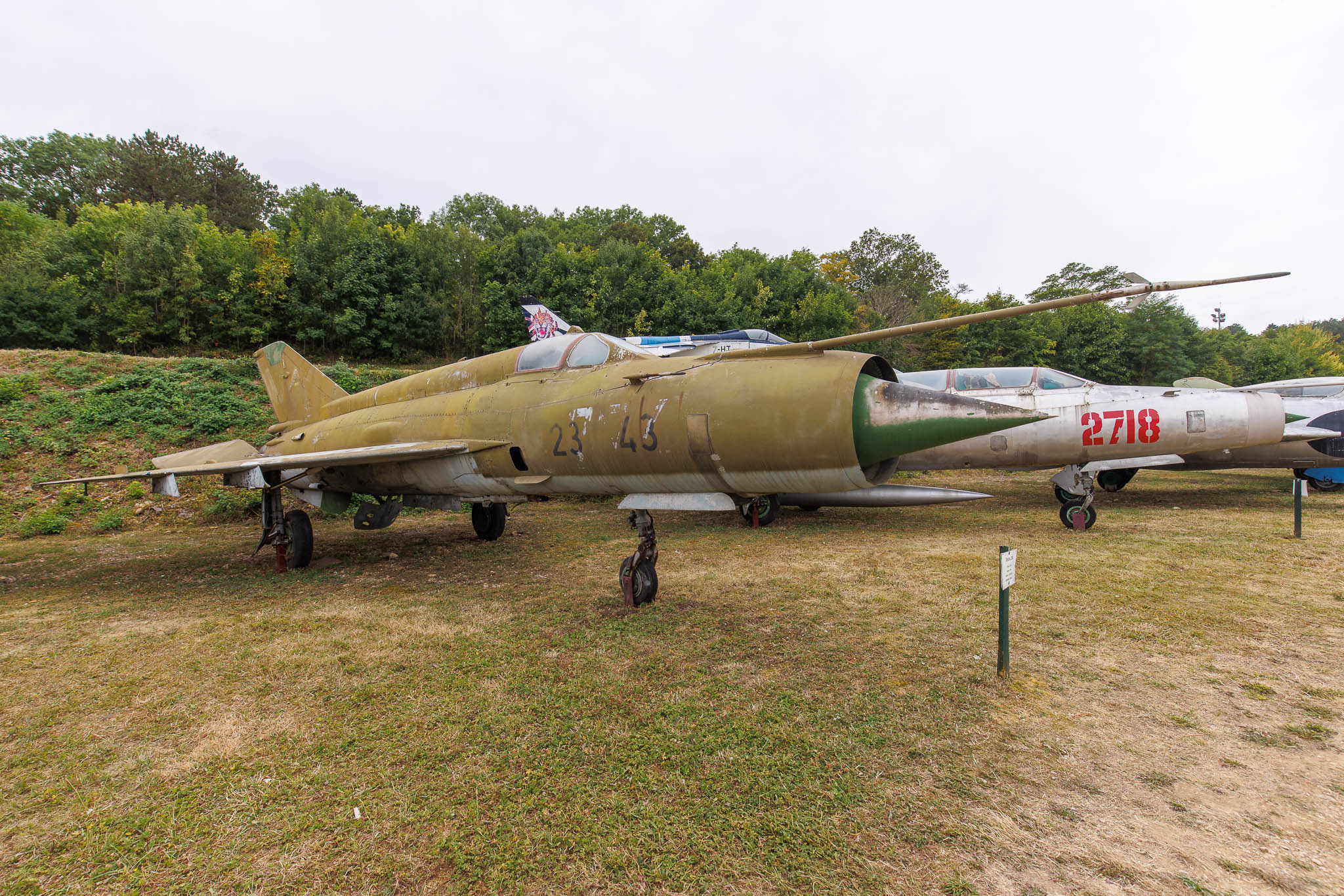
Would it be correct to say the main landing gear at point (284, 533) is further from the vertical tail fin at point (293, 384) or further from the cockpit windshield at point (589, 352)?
the cockpit windshield at point (589, 352)

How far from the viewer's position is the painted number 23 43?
8516 millimetres

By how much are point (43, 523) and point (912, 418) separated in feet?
45.7

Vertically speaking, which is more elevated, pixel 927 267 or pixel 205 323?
pixel 927 267

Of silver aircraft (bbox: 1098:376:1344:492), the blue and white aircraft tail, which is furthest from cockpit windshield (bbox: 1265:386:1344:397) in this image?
the blue and white aircraft tail

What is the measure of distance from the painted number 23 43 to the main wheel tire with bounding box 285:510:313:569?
11092mm

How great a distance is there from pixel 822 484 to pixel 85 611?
712cm

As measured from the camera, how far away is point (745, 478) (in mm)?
4047

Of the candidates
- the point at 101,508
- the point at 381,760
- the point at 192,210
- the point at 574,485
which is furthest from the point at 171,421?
the point at 192,210

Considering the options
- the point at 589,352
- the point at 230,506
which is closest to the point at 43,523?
the point at 230,506

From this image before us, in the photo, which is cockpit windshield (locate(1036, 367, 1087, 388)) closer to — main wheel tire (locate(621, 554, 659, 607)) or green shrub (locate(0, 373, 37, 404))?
main wheel tire (locate(621, 554, 659, 607))

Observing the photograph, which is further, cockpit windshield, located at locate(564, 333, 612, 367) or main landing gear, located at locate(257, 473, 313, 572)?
main landing gear, located at locate(257, 473, 313, 572)

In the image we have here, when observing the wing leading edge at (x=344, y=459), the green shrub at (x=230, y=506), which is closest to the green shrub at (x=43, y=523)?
the green shrub at (x=230, y=506)

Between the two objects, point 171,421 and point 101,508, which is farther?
point 171,421

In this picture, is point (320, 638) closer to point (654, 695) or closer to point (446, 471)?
point (446, 471)
